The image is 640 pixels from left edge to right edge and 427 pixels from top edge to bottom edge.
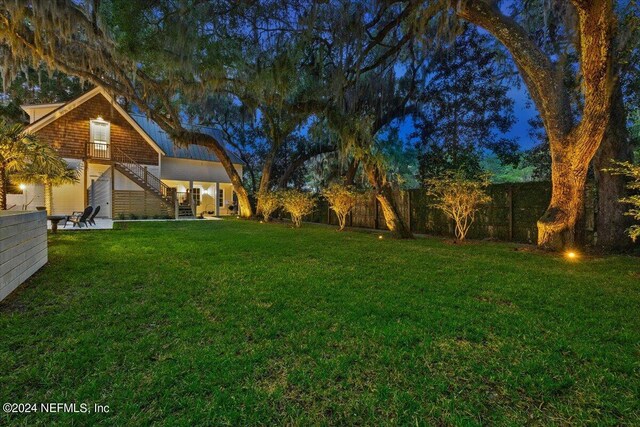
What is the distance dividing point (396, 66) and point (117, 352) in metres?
13.1

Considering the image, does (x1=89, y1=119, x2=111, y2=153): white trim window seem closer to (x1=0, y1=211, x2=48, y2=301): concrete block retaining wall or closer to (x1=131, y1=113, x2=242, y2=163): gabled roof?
(x1=131, y1=113, x2=242, y2=163): gabled roof

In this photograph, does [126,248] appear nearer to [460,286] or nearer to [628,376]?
[460,286]

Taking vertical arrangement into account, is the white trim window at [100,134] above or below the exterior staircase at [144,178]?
above

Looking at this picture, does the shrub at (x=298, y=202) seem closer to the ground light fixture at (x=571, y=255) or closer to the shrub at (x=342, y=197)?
the shrub at (x=342, y=197)

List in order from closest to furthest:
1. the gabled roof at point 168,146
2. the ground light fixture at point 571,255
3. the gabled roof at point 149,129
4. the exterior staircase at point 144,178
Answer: the ground light fixture at point 571,255, the gabled roof at point 149,129, the exterior staircase at point 144,178, the gabled roof at point 168,146

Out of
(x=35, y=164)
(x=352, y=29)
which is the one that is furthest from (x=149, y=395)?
(x=35, y=164)

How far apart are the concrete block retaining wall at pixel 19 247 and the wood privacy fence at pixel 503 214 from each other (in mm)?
8104

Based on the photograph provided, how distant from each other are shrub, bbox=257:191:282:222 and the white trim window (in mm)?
9951

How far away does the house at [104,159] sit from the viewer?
16.1 m

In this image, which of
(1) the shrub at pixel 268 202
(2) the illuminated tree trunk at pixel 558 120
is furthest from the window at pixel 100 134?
(2) the illuminated tree trunk at pixel 558 120

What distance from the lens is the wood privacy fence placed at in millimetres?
7648

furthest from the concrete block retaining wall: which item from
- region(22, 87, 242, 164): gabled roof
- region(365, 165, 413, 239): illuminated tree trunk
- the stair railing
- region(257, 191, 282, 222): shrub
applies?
the stair railing

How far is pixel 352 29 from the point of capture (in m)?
7.91

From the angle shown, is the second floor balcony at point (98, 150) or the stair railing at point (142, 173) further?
the stair railing at point (142, 173)
